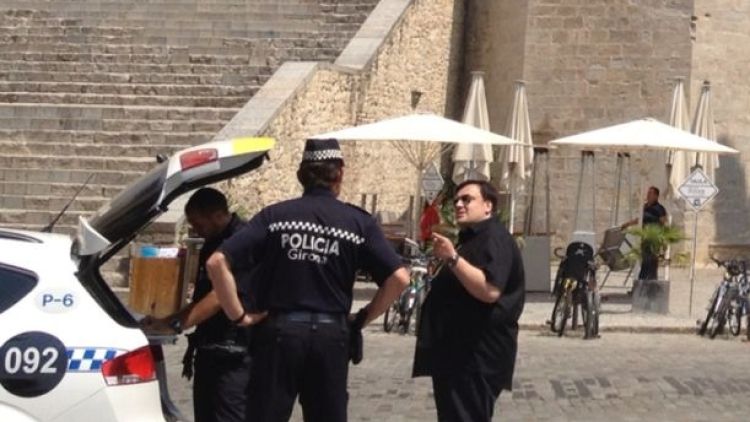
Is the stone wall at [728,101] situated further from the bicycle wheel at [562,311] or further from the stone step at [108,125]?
the bicycle wheel at [562,311]

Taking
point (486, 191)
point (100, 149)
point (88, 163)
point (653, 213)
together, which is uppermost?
point (486, 191)

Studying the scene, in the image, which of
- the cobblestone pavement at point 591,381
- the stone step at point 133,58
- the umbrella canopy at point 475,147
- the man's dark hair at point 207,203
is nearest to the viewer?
the man's dark hair at point 207,203

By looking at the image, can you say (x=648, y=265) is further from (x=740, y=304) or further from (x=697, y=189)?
(x=740, y=304)

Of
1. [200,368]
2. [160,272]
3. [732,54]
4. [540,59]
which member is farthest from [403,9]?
[200,368]

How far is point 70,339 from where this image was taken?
6277 millimetres

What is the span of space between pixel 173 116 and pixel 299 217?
15300 mm

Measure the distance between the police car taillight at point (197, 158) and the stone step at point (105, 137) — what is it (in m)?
14.1

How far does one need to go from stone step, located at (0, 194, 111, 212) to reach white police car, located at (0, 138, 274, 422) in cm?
1288

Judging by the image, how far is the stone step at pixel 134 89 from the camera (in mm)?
22594

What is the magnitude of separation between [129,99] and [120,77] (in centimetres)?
86

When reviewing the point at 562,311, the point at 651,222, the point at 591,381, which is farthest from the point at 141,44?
the point at 591,381

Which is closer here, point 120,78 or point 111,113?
point 111,113

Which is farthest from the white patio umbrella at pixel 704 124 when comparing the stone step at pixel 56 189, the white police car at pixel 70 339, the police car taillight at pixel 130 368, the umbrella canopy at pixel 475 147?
the police car taillight at pixel 130 368

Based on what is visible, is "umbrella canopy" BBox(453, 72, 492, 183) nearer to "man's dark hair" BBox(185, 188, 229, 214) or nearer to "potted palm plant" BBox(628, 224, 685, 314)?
"potted palm plant" BBox(628, 224, 685, 314)
